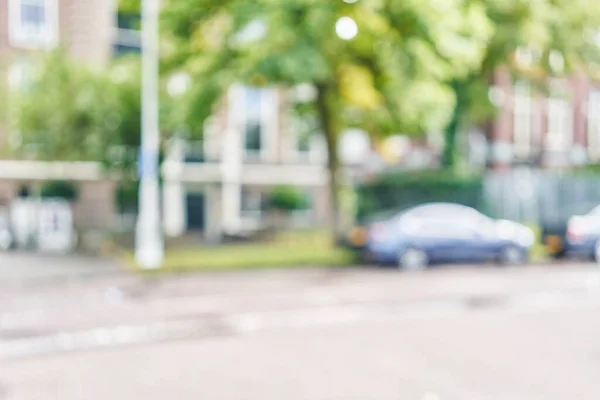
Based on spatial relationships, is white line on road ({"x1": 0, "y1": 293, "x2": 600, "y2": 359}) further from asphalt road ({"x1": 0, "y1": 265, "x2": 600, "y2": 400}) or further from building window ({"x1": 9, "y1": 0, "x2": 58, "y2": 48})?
building window ({"x1": 9, "y1": 0, "x2": 58, "y2": 48})

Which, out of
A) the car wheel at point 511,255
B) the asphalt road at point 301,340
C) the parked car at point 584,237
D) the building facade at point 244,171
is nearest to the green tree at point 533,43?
the parked car at point 584,237

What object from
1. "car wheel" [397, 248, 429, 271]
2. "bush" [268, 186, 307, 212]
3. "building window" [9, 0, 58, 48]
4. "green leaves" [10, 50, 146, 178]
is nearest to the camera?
"car wheel" [397, 248, 429, 271]

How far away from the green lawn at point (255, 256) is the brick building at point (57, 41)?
12.6 ft

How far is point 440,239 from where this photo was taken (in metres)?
15.2

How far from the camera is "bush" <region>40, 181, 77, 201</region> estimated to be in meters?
20.1

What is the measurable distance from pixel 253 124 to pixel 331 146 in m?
8.66

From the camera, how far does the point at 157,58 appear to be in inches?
626

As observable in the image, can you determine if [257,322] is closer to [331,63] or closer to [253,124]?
[331,63]

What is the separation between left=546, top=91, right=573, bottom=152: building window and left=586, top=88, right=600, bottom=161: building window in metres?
0.78

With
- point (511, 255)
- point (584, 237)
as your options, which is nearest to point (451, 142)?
point (584, 237)

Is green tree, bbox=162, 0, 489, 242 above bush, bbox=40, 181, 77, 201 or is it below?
above

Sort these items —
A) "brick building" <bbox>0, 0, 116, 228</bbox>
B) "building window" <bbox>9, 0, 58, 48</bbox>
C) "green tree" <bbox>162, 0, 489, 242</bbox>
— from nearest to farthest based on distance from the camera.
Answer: "green tree" <bbox>162, 0, 489, 242</bbox> → "brick building" <bbox>0, 0, 116, 228</bbox> → "building window" <bbox>9, 0, 58, 48</bbox>

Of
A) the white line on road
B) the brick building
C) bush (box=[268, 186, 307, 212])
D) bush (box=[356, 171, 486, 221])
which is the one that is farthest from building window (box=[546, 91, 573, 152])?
the white line on road

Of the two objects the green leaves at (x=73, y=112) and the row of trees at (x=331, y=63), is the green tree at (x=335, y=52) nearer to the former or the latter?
the row of trees at (x=331, y=63)
